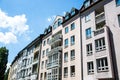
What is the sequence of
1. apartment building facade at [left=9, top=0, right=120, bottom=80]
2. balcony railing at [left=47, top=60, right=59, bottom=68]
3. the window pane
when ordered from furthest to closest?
balcony railing at [left=47, top=60, right=59, bottom=68]
the window pane
apartment building facade at [left=9, top=0, right=120, bottom=80]

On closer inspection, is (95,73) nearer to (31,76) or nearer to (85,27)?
(85,27)

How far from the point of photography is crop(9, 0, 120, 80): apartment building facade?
2183 centimetres

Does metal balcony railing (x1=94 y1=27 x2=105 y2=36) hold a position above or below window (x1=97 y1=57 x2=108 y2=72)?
above

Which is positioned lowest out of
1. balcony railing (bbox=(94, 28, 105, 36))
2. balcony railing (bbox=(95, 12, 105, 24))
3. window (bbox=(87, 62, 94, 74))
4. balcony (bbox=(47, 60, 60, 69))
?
window (bbox=(87, 62, 94, 74))

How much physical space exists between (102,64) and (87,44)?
213 inches

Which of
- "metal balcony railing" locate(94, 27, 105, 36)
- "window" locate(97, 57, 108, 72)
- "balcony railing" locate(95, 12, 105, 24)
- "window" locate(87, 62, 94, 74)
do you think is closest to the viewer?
"window" locate(97, 57, 108, 72)

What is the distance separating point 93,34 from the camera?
2548 cm

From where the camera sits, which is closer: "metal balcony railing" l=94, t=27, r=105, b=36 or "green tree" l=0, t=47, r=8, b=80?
"metal balcony railing" l=94, t=27, r=105, b=36

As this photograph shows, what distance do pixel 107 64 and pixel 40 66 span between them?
2373cm

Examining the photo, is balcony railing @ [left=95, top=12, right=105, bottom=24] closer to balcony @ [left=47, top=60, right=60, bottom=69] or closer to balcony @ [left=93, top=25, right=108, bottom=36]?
balcony @ [left=93, top=25, right=108, bottom=36]

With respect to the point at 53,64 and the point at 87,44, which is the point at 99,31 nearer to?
the point at 87,44

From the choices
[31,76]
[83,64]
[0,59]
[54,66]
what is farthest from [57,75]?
[0,59]

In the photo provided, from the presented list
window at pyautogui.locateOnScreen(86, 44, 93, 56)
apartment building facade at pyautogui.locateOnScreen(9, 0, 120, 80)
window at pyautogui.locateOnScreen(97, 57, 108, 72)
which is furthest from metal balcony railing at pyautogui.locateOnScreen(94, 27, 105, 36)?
window at pyautogui.locateOnScreen(97, 57, 108, 72)

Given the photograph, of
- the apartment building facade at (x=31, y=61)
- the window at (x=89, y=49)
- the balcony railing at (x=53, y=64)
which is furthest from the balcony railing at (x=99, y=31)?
the apartment building facade at (x=31, y=61)
